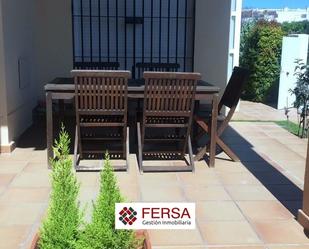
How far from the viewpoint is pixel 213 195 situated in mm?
4078

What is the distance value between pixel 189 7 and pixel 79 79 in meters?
3.62

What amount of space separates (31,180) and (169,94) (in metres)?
1.61

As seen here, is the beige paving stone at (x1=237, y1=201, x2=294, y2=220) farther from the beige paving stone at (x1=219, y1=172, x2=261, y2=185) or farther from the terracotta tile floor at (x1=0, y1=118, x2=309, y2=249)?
the beige paving stone at (x1=219, y1=172, x2=261, y2=185)

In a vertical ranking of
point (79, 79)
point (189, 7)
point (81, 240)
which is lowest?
point (81, 240)

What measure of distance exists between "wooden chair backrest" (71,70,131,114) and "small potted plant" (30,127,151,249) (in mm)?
2119

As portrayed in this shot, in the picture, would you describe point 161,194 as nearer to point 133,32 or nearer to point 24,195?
point 24,195

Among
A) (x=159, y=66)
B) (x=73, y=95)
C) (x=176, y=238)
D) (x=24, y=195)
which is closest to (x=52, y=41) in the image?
(x=159, y=66)

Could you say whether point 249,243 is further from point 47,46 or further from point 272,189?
point 47,46

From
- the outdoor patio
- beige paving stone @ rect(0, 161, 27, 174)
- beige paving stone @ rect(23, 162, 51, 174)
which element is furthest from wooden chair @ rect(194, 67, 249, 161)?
beige paving stone @ rect(0, 161, 27, 174)

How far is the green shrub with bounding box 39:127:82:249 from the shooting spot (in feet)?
7.49

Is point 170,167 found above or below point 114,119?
below

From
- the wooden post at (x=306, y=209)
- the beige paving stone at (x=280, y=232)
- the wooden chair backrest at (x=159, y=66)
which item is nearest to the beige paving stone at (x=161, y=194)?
the beige paving stone at (x=280, y=232)

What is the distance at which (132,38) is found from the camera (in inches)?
298

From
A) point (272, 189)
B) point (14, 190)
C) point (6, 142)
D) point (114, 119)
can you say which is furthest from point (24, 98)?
point (272, 189)
